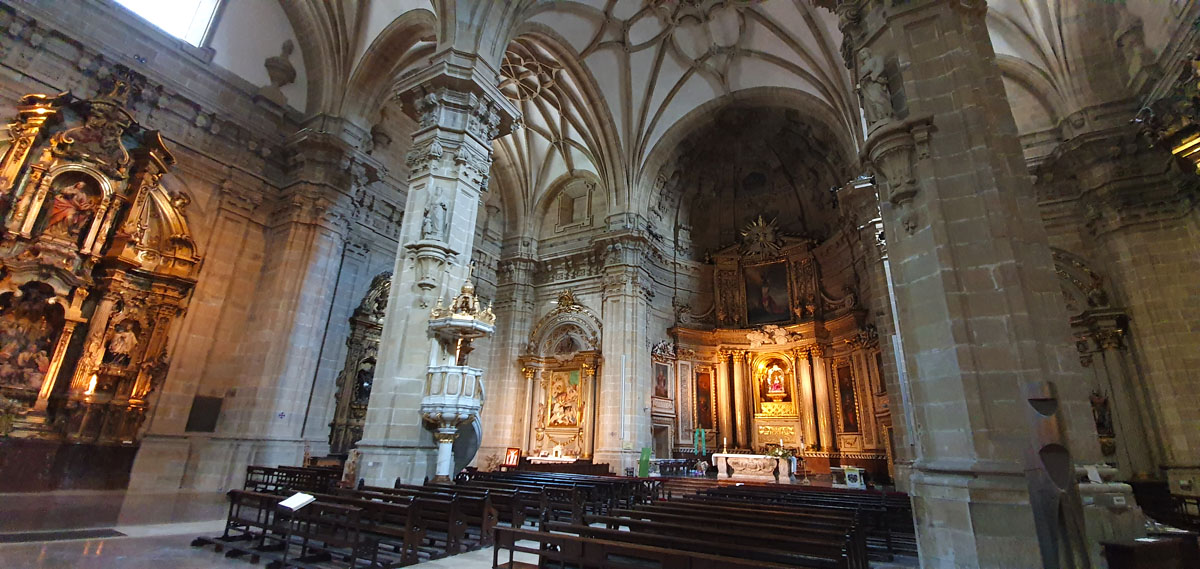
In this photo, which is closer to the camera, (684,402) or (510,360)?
(684,402)

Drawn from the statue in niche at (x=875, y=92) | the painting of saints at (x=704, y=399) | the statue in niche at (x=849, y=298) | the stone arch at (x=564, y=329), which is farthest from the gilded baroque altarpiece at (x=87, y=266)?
the statue in niche at (x=849, y=298)

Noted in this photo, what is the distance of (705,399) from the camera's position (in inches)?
726

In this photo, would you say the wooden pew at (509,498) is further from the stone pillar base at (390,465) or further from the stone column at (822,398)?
the stone column at (822,398)

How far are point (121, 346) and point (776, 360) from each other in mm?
18842

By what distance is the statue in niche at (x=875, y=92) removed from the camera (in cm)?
573

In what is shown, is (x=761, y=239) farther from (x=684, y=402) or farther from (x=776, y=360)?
(x=684, y=402)

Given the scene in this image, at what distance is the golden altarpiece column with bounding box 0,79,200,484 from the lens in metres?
8.72

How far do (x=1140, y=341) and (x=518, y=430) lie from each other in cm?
1648

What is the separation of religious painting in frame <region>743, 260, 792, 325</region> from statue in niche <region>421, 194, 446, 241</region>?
14.0 meters

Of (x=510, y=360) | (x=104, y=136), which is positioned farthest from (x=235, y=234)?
(x=510, y=360)

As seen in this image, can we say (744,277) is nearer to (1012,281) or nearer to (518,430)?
(518,430)

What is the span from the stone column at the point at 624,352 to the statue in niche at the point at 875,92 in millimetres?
10944

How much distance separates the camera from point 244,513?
Answer: 8359 millimetres

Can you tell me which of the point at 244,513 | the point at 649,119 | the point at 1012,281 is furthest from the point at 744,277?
the point at 244,513
